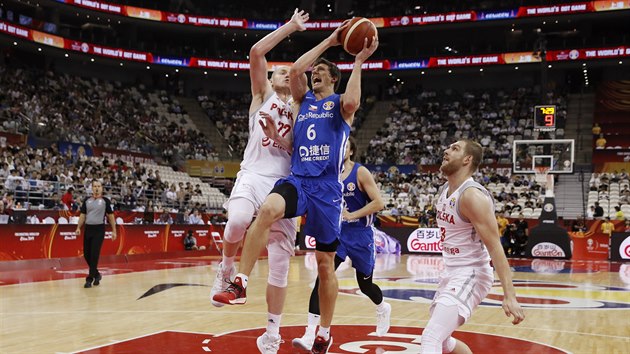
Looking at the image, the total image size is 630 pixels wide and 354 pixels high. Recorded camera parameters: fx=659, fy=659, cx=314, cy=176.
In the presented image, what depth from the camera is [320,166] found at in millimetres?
5402

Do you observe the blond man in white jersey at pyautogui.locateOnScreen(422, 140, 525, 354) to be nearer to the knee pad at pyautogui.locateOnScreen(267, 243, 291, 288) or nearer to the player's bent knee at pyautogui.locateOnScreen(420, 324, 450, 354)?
the player's bent knee at pyautogui.locateOnScreen(420, 324, 450, 354)

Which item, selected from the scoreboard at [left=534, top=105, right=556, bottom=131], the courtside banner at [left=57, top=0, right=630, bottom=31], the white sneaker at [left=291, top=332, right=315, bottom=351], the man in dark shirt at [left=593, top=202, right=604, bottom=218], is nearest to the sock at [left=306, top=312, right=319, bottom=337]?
the white sneaker at [left=291, top=332, right=315, bottom=351]

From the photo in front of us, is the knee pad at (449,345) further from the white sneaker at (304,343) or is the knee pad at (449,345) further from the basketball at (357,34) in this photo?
the basketball at (357,34)

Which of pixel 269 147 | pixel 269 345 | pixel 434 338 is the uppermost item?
pixel 269 147

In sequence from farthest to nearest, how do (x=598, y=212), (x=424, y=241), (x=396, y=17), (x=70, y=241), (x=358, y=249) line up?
(x=396, y=17) → (x=598, y=212) → (x=424, y=241) → (x=70, y=241) → (x=358, y=249)

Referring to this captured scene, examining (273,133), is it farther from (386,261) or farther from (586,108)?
(586,108)

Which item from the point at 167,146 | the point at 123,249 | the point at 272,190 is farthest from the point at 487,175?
the point at 272,190

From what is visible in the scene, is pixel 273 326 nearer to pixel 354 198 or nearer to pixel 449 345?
pixel 449 345

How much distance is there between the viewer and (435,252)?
23125mm

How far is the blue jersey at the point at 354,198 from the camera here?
733 centimetres

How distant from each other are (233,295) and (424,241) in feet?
62.6

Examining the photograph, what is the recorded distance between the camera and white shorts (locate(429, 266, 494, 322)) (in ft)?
14.5

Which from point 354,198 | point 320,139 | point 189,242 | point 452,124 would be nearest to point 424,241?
point 189,242

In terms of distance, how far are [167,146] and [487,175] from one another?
1641 centimetres
